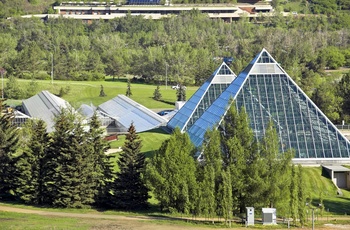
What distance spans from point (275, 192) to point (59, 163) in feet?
45.0

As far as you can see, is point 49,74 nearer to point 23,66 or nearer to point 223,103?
point 23,66

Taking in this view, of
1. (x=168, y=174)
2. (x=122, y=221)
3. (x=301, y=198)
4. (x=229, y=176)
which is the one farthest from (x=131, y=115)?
(x=301, y=198)

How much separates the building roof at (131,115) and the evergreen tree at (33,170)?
2659 centimetres

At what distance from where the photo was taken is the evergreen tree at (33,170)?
4744 cm

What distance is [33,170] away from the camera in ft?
156

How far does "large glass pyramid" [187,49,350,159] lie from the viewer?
55.5 m

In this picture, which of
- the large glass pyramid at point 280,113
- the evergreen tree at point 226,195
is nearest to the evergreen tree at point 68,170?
the evergreen tree at point 226,195

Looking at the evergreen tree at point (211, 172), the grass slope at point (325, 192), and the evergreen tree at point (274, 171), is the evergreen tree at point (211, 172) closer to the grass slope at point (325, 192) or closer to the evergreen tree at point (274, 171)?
the evergreen tree at point (274, 171)

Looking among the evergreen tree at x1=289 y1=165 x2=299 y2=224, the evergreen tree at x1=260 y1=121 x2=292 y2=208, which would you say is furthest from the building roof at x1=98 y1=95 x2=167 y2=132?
the evergreen tree at x1=289 y1=165 x2=299 y2=224

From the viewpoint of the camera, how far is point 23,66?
404ft

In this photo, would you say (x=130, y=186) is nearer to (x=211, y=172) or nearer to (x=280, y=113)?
(x=211, y=172)

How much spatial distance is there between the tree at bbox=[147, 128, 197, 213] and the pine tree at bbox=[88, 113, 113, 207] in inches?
143

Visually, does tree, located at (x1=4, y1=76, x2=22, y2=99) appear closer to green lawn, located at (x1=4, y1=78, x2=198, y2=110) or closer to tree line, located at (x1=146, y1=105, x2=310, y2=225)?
green lawn, located at (x1=4, y1=78, x2=198, y2=110)

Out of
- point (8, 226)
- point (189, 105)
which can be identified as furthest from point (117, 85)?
point (8, 226)
